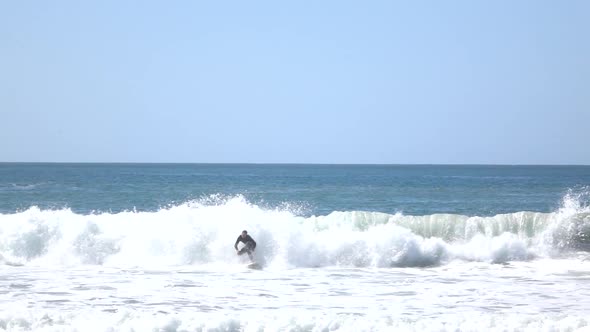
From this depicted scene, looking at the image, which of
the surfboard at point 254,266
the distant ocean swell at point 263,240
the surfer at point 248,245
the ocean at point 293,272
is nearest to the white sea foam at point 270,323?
the ocean at point 293,272

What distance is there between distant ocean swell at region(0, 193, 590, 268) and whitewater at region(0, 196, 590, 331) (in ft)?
0.13

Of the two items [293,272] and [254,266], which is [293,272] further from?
[254,266]

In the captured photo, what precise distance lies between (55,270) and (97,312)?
18.5 feet

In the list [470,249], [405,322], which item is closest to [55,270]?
[405,322]

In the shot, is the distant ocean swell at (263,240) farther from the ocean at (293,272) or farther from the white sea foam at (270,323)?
the white sea foam at (270,323)

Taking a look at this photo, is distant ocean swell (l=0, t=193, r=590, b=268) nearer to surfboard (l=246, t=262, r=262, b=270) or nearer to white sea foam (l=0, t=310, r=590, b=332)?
surfboard (l=246, t=262, r=262, b=270)

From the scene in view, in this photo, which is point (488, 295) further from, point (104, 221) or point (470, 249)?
point (104, 221)

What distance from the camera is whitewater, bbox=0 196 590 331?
11.8 metres

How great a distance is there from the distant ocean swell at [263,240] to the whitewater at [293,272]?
0.04m

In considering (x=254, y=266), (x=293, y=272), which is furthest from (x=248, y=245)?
(x=293, y=272)

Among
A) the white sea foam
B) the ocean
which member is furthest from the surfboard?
the white sea foam

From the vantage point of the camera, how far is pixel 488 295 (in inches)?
564

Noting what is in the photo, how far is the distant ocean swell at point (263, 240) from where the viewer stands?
1914 cm

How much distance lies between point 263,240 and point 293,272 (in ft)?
7.39
